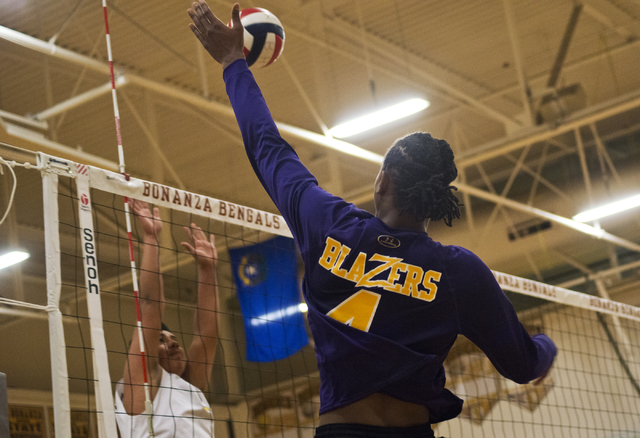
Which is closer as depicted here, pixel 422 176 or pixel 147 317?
pixel 422 176

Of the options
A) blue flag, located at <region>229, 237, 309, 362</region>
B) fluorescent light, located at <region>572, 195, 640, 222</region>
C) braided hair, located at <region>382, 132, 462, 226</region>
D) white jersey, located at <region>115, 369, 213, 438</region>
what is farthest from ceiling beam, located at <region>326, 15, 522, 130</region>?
braided hair, located at <region>382, 132, 462, 226</region>

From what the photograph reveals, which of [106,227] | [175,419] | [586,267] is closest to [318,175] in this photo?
[106,227]

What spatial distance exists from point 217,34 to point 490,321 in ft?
4.10

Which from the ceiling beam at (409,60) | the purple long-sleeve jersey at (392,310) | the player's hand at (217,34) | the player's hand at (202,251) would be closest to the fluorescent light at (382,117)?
the ceiling beam at (409,60)

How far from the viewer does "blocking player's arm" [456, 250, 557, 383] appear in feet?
6.62

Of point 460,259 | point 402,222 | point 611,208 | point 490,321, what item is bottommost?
point 490,321

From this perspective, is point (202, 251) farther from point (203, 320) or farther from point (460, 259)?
point (460, 259)

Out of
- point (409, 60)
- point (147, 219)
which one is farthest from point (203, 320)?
point (409, 60)

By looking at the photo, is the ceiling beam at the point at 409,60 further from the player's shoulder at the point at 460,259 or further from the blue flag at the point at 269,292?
the player's shoulder at the point at 460,259

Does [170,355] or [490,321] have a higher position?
[170,355]

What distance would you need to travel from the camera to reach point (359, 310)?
78.3 inches

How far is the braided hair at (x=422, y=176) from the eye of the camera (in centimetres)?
208

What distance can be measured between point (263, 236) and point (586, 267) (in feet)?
21.5

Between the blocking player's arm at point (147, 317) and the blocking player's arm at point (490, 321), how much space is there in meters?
1.87
